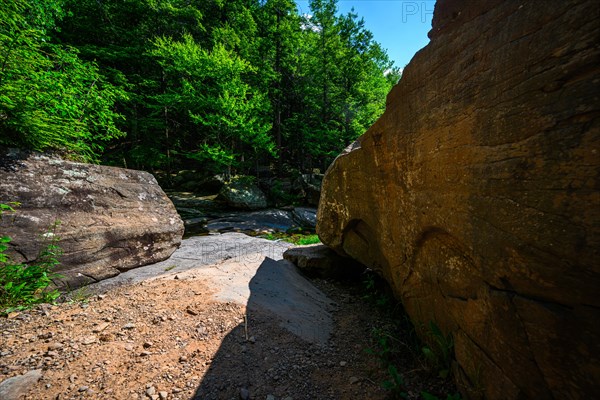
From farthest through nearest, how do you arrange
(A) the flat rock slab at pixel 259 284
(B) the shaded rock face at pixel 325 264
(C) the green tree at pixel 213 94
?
1. (C) the green tree at pixel 213 94
2. (B) the shaded rock face at pixel 325 264
3. (A) the flat rock slab at pixel 259 284

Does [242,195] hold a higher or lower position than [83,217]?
lower

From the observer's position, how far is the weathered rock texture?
387 centimetres

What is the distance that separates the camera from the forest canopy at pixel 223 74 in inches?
603

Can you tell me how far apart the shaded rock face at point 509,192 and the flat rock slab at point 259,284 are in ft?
4.88

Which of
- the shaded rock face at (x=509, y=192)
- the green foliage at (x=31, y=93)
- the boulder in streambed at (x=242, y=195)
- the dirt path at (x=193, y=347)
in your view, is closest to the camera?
the shaded rock face at (x=509, y=192)

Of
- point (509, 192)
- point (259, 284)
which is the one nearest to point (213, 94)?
point (259, 284)

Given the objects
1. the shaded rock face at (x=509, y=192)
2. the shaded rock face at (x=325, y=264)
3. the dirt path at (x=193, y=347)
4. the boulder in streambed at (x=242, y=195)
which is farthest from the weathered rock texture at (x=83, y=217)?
the boulder in streambed at (x=242, y=195)

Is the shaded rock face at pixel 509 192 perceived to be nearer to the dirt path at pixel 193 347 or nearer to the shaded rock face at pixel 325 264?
the dirt path at pixel 193 347

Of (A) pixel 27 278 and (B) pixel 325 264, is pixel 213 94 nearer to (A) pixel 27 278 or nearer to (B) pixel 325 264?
(B) pixel 325 264

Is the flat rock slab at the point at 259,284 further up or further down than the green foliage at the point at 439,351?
further down

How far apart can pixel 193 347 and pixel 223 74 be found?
16188 millimetres

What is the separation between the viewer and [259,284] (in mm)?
4242

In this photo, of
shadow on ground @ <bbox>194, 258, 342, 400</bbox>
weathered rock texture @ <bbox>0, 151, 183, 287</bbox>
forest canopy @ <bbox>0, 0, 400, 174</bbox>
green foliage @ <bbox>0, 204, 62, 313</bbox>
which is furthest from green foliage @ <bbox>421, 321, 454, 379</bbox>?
forest canopy @ <bbox>0, 0, 400, 174</bbox>

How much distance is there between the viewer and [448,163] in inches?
90.7
